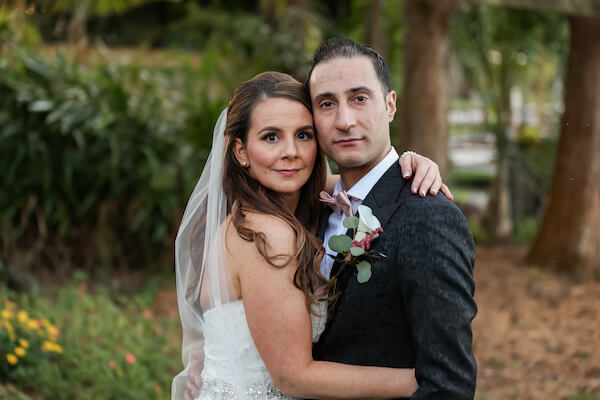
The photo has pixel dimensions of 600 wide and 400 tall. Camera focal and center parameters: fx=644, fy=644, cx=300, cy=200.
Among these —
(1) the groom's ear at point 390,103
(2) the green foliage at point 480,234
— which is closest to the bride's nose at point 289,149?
(1) the groom's ear at point 390,103

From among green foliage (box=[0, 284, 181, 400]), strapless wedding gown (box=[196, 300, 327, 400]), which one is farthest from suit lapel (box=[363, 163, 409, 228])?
green foliage (box=[0, 284, 181, 400])

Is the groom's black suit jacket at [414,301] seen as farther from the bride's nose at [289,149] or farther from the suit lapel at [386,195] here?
the bride's nose at [289,149]

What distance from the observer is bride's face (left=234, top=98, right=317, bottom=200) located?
7.50 feet

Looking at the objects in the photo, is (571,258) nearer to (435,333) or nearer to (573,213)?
(573,213)

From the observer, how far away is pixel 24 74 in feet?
23.4

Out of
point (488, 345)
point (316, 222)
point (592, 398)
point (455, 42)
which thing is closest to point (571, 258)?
point (488, 345)

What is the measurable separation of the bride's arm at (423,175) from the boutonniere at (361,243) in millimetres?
172

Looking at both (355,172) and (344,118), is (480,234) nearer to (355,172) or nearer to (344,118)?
(355,172)

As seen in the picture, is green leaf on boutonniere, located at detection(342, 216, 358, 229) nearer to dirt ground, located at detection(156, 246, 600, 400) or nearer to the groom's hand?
the groom's hand

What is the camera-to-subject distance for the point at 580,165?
7141mm

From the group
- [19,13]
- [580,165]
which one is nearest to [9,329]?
[580,165]

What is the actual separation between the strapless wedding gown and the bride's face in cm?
46

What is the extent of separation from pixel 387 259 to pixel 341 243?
6.1 inches

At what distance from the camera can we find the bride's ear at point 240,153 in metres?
2.38
